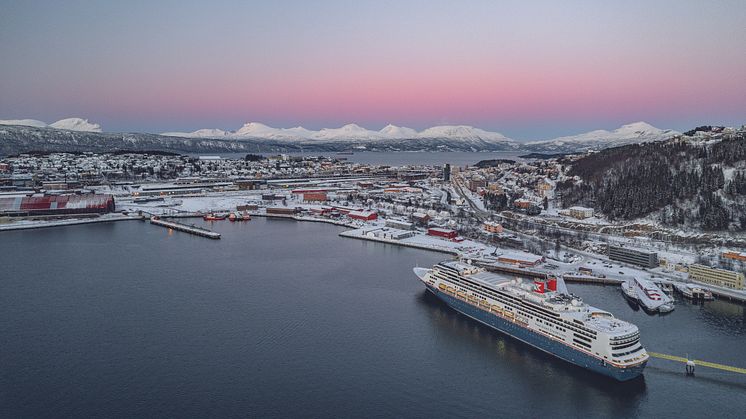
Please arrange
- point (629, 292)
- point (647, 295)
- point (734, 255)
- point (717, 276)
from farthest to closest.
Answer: point (734, 255)
point (717, 276)
point (629, 292)
point (647, 295)

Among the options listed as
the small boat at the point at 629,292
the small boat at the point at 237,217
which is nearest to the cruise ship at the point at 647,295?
the small boat at the point at 629,292

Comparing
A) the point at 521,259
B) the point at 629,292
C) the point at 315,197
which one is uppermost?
the point at 315,197

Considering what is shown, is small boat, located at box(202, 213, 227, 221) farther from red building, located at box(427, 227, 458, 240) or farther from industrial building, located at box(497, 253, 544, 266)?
industrial building, located at box(497, 253, 544, 266)

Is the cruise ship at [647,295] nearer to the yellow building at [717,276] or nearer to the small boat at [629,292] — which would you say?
the small boat at [629,292]

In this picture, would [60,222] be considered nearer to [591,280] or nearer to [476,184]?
[591,280]

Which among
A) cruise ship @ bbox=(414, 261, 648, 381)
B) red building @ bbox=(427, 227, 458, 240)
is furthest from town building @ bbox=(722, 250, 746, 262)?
red building @ bbox=(427, 227, 458, 240)

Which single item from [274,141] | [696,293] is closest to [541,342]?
[696,293]
